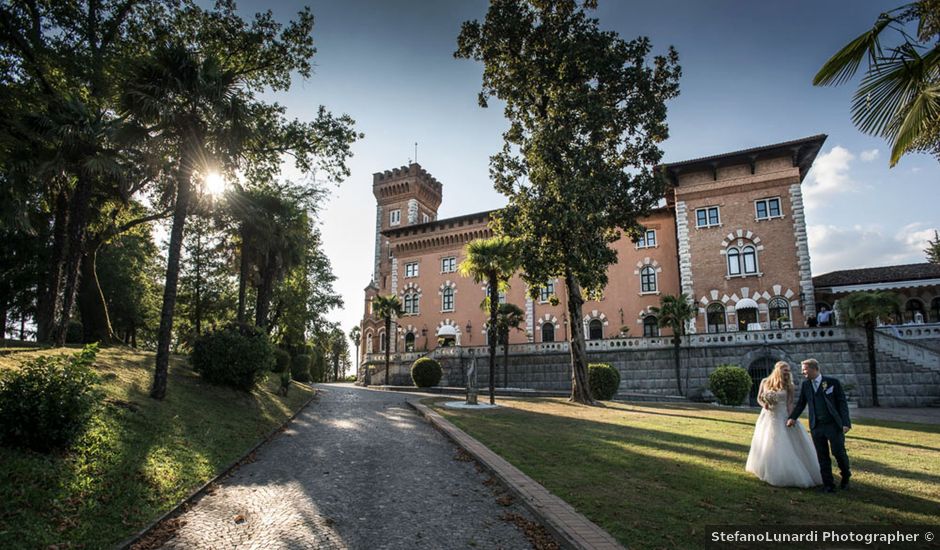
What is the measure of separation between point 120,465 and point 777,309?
3490cm

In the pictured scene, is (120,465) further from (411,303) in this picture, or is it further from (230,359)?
(411,303)

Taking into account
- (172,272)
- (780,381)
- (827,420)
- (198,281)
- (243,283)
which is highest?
(198,281)

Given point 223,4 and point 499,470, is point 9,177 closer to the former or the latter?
point 223,4

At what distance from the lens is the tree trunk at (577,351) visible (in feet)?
69.1

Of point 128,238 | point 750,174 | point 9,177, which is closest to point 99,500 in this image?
point 9,177

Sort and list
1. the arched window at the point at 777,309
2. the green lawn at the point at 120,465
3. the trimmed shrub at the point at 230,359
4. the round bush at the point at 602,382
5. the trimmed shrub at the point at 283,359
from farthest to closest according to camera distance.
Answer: the arched window at the point at 777,309
the trimmed shrub at the point at 283,359
the round bush at the point at 602,382
the trimmed shrub at the point at 230,359
the green lawn at the point at 120,465

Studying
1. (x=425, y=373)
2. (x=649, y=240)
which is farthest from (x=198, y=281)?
(x=649, y=240)

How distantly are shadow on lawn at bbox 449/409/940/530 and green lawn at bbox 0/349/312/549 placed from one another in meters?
5.24

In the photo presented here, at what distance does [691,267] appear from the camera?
3419 cm

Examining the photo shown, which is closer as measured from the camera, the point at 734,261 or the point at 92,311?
the point at 92,311

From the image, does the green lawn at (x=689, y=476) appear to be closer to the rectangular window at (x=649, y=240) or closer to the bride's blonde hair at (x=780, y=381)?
the bride's blonde hair at (x=780, y=381)

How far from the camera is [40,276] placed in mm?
24531

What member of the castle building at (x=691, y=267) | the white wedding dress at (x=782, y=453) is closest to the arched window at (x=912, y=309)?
the castle building at (x=691, y=267)

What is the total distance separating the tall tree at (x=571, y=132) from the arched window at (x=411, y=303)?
86.0ft
